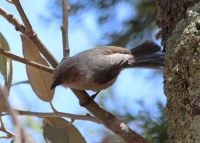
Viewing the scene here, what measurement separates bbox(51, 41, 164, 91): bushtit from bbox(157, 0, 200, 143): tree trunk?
46cm

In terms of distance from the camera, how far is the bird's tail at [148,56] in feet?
6.81

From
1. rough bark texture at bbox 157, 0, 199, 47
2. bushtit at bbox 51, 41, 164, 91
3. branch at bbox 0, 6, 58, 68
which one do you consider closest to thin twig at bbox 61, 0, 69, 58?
branch at bbox 0, 6, 58, 68

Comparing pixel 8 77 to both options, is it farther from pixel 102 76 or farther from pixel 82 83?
pixel 102 76

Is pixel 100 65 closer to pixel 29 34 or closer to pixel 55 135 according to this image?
pixel 29 34

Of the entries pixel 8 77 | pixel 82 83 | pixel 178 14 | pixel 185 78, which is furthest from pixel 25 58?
pixel 178 14

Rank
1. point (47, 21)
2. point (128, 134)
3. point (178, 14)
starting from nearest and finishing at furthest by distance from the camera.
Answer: point (128, 134)
point (178, 14)
point (47, 21)

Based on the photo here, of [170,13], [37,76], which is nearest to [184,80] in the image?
[170,13]

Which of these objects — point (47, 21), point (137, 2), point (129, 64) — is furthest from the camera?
point (47, 21)

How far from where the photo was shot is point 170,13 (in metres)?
1.89

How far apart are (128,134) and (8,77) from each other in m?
0.61

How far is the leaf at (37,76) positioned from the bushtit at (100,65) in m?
0.30

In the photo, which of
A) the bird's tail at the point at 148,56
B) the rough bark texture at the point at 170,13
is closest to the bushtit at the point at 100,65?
the bird's tail at the point at 148,56

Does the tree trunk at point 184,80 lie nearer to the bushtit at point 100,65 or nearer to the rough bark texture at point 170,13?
the rough bark texture at point 170,13

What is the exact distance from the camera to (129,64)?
7.00 feet
